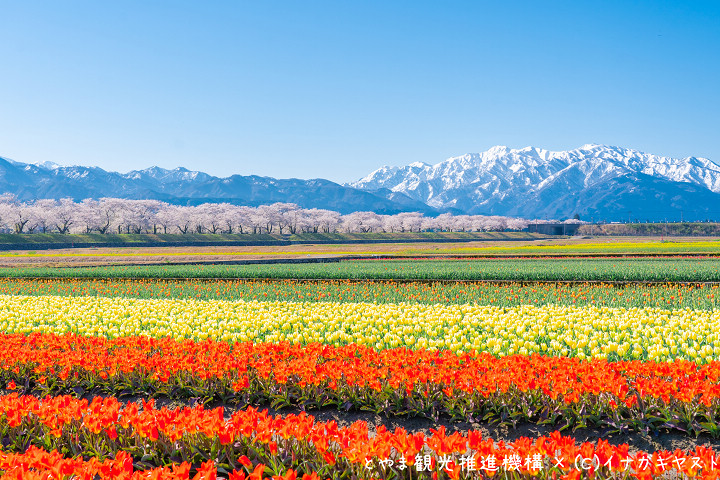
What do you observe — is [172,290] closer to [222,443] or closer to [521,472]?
[222,443]

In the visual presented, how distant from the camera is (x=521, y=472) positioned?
4566 millimetres

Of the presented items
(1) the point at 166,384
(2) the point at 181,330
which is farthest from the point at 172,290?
(1) the point at 166,384

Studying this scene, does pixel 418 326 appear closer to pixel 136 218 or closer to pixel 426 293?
pixel 426 293

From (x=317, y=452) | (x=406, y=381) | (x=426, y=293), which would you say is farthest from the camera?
(x=426, y=293)

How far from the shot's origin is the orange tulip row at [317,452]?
4504 mm

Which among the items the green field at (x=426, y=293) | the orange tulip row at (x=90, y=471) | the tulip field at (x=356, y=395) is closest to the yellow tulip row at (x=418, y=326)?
the tulip field at (x=356, y=395)

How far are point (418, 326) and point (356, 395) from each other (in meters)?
4.90

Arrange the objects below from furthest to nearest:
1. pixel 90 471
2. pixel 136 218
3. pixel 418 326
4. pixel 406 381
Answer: pixel 136 218
pixel 418 326
pixel 406 381
pixel 90 471

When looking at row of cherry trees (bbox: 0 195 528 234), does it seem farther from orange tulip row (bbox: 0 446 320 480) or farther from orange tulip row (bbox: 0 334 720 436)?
orange tulip row (bbox: 0 446 320 480)

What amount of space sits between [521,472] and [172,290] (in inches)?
939

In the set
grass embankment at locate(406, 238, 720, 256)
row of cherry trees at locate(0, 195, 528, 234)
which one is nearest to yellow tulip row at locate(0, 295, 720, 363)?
grass embankment at locate(406, 238, 720, 256)

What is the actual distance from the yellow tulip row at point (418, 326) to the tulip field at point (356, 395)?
0.08m

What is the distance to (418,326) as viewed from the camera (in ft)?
41.0

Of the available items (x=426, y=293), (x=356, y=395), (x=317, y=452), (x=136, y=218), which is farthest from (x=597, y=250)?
(x=136, y=218)
